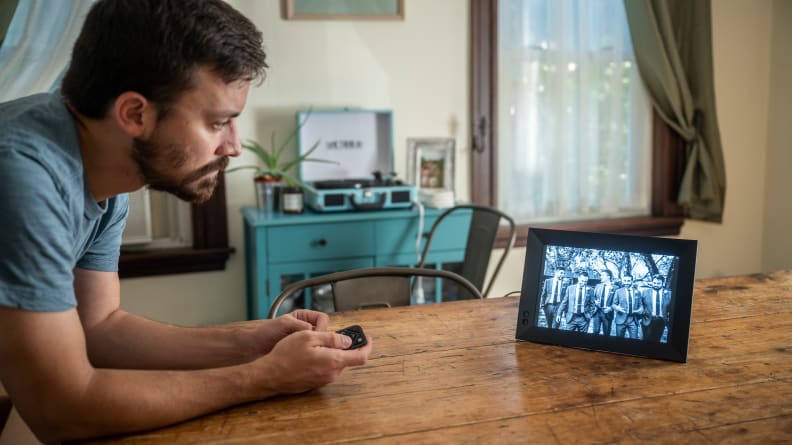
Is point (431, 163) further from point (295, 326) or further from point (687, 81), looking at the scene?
point (295, 326)

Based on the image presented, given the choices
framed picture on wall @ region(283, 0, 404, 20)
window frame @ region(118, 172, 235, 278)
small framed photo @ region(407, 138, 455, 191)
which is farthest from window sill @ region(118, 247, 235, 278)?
framed picture on wall @ region(283, 0, 404, 20)

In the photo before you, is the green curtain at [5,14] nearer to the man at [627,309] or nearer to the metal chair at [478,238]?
the metal chair at [478,238]

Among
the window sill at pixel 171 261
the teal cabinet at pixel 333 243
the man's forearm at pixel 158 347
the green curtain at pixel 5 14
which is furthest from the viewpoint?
the window sill at pixel 171 261

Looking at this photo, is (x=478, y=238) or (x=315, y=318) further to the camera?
(x=478, y=238)

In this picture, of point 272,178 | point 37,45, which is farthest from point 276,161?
point 37,45

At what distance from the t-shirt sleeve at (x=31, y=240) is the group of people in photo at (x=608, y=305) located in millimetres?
875

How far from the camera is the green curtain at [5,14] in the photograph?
278 centimetres

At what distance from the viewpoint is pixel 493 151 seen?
3.64m

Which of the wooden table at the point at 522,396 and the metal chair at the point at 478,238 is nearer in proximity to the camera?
the wooden table at the point at 522,396

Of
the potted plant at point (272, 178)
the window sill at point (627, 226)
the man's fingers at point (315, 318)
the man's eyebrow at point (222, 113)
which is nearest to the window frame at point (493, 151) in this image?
the window sill at point (627, 226)

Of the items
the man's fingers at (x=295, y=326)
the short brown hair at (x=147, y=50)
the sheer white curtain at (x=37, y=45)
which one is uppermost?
the sheer white curtain at (x=37, y=45)

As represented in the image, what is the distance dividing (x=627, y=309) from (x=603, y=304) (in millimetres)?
45

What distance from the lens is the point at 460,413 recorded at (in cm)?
112

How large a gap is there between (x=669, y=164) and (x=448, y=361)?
306cm
